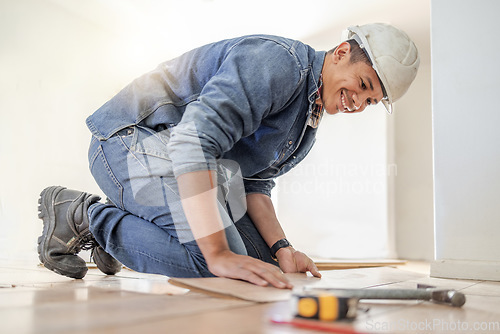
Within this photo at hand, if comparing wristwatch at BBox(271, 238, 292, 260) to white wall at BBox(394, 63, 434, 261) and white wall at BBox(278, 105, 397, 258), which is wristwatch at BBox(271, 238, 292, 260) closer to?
white wall at BBox(278, 105, 397, 258)

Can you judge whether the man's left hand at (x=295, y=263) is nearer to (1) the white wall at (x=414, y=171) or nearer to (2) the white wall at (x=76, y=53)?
(2) the white wall at (x=76, y=53)

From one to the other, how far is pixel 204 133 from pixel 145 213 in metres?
0.41

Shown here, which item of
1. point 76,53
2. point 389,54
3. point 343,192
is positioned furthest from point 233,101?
point 343,192

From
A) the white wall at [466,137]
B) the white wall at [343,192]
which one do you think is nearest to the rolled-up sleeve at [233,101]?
the white wall at [466,137]

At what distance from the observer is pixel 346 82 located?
1.34m

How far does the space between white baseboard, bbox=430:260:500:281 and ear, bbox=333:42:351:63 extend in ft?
3.60

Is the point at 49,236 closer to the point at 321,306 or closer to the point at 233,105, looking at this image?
the point at 233,105

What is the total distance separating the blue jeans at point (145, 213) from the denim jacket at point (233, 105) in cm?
6

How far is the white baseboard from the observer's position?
6.11 ft

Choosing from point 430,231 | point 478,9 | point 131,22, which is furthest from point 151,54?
point 430,231

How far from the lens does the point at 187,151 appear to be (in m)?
1.08

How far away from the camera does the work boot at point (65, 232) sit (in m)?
1.45

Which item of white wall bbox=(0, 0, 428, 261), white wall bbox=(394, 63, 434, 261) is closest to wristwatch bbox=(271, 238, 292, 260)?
white wall bbox=(0, 0, 428, 261)

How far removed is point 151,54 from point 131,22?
28cm
